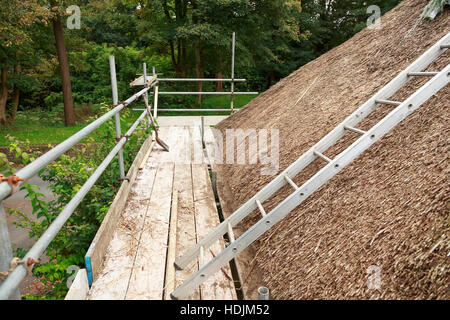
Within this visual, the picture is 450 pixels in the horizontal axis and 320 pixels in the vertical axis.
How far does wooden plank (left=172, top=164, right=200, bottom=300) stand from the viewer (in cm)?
214

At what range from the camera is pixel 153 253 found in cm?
235

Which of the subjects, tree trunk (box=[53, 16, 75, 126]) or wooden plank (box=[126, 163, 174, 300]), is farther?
tree trunk (box=[53, 16, 75, 126])

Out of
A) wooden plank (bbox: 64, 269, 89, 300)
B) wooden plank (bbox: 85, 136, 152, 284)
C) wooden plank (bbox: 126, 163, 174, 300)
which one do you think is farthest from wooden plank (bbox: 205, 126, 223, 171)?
wooden plank (bbox: 64, 269, 89, 300)

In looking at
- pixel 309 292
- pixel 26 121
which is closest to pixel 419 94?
pixel 309 292

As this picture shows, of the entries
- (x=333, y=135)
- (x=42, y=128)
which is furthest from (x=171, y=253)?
(x=42, y=128)

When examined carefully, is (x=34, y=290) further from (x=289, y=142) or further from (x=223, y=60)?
(x=223, y=60)

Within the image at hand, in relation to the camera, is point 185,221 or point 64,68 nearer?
point 185,221

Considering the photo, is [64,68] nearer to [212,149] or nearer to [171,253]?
[212,149]

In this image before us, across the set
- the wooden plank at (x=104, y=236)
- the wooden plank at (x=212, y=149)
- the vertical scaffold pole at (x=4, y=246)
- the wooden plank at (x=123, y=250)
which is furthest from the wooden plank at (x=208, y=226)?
the vertical scaffold pole at (x=4, y=246)

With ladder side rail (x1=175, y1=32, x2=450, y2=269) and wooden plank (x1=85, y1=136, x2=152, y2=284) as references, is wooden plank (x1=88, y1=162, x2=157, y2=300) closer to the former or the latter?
wooden plank (x1=85, y1=136, x2=152, y2=284)

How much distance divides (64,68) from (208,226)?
12315 mm

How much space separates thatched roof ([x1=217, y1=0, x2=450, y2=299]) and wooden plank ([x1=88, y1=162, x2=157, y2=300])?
32.6 inches

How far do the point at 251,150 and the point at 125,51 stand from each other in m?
15.5

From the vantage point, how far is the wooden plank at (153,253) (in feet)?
6.45
